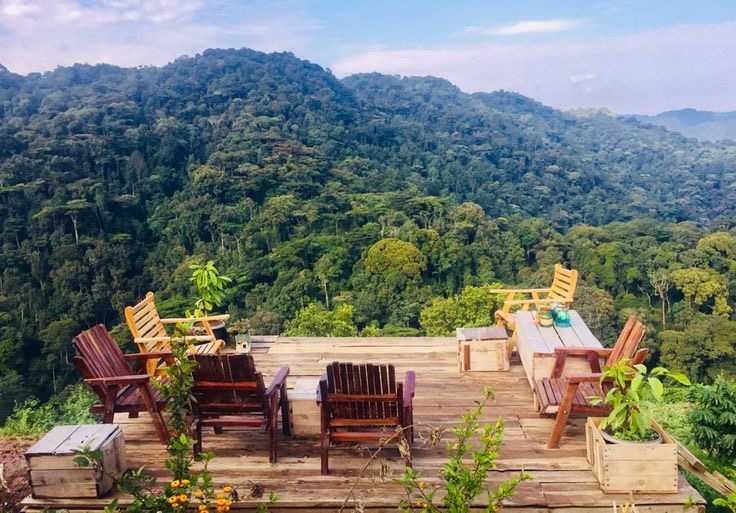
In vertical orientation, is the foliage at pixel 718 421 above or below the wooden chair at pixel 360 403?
below

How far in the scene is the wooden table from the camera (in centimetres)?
417

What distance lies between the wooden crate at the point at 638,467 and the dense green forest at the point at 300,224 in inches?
329

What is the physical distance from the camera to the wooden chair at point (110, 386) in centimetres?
342

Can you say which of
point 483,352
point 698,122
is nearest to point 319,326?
point 483,352

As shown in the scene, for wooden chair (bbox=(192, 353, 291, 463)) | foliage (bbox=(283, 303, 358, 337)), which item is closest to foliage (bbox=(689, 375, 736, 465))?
wooden chair (bbox=(192, 353, 291, 463))

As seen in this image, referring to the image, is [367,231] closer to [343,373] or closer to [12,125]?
[343,373]

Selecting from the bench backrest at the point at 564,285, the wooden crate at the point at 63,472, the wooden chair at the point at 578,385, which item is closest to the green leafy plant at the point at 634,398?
the wooden chair at the point at 578,385

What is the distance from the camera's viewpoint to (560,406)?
342cm

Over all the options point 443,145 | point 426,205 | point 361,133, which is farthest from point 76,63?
point 426,205

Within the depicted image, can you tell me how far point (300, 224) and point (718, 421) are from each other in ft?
90.0

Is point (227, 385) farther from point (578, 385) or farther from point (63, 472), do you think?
point (578, 385)

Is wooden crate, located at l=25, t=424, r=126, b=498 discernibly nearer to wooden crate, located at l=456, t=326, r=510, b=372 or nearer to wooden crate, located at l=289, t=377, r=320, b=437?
wooden crate, located at l=289, t=377, r=320, b=437

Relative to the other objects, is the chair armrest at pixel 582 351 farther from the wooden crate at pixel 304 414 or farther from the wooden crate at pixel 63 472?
the wooden crate at pixel 63 472

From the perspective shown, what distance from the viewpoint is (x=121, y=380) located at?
342 centimetres
